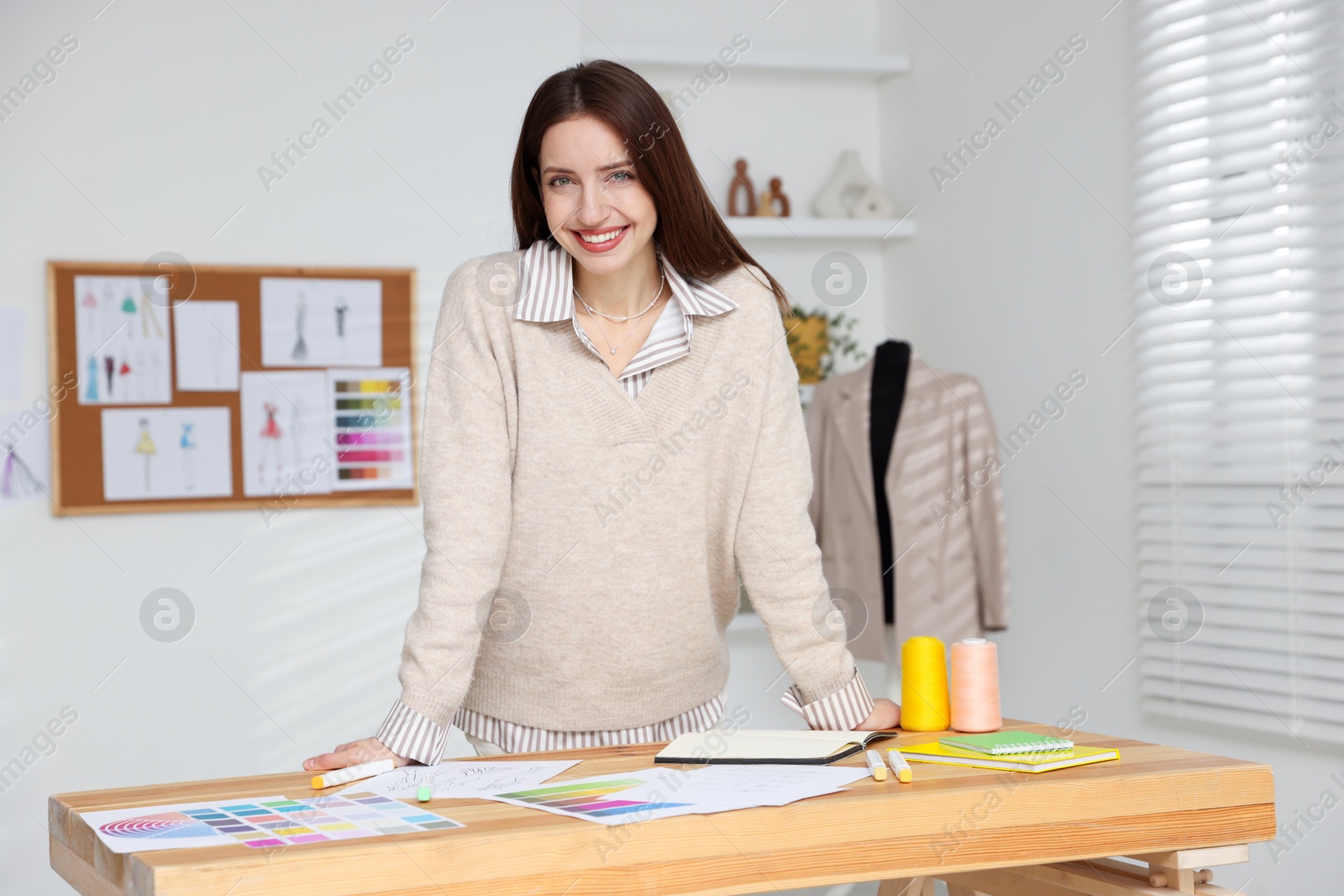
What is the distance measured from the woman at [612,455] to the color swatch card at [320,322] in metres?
1.66

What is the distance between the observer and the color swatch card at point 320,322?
10.6 feet

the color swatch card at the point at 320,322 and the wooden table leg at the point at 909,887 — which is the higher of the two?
the color swatch card at the point at 320,322

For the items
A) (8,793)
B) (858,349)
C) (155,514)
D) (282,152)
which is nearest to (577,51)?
(282,152)

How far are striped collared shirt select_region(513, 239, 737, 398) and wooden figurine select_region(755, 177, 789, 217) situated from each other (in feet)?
7.48

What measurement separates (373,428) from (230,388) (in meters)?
0.37

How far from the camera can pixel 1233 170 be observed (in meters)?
2.68

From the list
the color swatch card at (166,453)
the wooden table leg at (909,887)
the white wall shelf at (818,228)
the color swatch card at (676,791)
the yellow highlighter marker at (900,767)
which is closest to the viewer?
the color swatch card at (676,791)

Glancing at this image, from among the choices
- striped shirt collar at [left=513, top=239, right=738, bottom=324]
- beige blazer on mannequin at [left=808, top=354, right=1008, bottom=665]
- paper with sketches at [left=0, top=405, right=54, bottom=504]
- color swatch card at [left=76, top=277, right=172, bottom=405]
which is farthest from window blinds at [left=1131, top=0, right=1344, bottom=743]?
paper with sketches at [left=0, top=405, right=54, bottom=504]

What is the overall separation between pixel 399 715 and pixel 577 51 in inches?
94.7

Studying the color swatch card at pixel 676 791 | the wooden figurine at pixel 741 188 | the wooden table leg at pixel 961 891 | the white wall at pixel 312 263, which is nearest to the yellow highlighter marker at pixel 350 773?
the color swatch card at pixel 676 791

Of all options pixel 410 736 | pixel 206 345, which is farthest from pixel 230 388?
pixel 410 736

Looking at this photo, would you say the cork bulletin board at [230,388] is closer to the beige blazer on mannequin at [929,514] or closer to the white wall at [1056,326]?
the beige blazer on mannequin at [929,514]

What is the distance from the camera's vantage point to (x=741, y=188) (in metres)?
3.93

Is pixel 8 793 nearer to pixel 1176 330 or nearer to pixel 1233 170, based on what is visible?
pixel 1176 330
